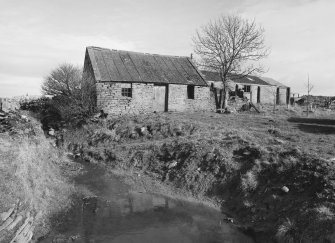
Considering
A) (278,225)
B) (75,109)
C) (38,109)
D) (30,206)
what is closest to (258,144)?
(278,225)

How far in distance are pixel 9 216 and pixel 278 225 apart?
7880mm

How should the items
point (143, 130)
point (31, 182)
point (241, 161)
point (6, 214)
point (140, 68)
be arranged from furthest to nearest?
point (140, 68), point (143, 130), point (241, 161), point (31, 182), point (6, 214)

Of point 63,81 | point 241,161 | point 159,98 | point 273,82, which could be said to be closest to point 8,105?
point 63,81

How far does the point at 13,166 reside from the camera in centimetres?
1062

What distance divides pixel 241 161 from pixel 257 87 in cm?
2896

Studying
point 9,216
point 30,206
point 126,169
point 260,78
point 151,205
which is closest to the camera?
point 9,216

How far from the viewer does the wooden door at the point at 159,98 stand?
83.6 feet

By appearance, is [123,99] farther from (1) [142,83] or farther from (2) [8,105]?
(2) [8,105]

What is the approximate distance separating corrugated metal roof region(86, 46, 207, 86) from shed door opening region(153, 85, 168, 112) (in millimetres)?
565

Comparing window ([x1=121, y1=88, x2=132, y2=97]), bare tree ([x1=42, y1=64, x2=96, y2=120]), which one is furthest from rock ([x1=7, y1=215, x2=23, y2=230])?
window ([x1=121, y1=88, x2=132, y2=97])

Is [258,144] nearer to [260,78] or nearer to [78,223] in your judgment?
[78,223]

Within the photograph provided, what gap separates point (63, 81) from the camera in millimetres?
22594

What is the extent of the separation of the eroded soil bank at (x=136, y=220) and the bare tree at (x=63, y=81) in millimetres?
10294

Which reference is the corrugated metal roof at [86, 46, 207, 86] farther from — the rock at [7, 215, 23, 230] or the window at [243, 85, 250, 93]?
the rock at [7, 215, 23, 230]
